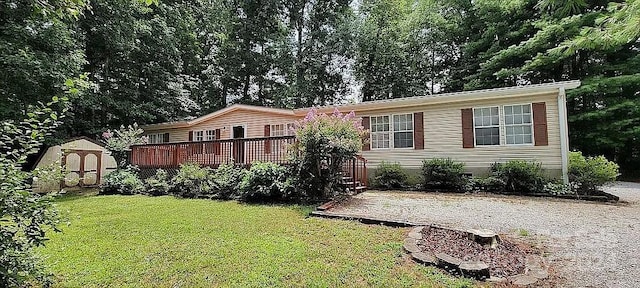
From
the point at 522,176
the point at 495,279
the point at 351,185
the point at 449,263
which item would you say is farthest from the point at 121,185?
the point at 522,176

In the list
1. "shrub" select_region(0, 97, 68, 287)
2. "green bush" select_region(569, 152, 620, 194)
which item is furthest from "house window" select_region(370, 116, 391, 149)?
"shrub" select_region(0, 97, 68, 287)

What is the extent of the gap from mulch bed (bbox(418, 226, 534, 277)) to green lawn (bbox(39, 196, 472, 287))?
17.6 inches

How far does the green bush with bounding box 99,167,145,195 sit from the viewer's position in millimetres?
10477

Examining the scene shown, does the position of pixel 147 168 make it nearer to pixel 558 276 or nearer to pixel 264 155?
pixel 264 155

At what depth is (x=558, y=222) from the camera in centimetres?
542

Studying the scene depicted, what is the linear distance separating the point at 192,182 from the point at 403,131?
7058mm

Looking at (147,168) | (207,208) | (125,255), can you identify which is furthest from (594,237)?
(147,168)

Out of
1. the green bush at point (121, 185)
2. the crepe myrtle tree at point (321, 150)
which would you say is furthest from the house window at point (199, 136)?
the crepe myrtle tree at point (321, 150)

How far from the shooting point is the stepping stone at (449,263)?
3.28m

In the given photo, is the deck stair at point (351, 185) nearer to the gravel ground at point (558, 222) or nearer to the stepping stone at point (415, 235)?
the gravel ground at point (558, 222)

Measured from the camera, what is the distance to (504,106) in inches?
382

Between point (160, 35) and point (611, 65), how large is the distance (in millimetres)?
22499

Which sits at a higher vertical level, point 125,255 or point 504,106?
point 504,106

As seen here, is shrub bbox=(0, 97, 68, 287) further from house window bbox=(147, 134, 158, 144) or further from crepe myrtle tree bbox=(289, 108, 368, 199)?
house window bbox=(147, 134, 158, 144)
